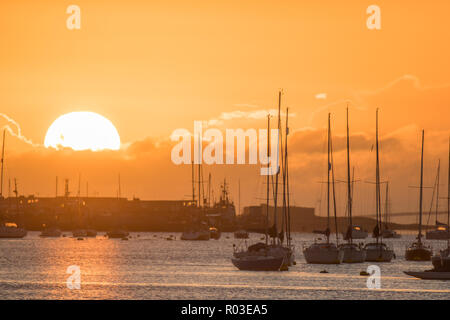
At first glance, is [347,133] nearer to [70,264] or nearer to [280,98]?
[280,98]

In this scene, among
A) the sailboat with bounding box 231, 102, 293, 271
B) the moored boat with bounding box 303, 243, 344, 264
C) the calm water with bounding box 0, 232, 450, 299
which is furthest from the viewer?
the moored boat with bounding box 303, 243, 344, 264

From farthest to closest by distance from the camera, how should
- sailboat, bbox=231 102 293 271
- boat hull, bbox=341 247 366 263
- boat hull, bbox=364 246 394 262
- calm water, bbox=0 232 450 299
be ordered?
boat hull, bbox=364 246 394 262 < boat hull, bbox=341 247 366 263 < sailboat, bbox=231 102 293 271 < calm water, bbox=0 232 450 299

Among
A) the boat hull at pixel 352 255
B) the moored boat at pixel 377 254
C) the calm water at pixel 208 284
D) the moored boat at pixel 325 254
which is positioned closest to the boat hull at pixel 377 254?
the moored boat at pixel 377 254

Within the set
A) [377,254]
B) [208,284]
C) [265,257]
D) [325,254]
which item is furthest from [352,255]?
[208,284]

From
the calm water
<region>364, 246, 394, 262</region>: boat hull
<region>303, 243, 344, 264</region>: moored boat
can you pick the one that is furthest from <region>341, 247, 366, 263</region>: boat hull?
<region>364, 246, 394, 262</region>: boat hull

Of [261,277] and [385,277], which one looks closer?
[261,277]

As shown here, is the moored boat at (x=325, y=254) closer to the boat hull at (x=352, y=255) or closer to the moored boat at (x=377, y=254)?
the boat hull at (x=352, y=255)

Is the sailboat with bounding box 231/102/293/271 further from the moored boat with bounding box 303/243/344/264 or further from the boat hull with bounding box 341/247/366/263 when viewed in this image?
the boat hull with bounding box 341/247/366/263

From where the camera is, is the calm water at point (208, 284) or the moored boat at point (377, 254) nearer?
the calm water at point (208, 284)

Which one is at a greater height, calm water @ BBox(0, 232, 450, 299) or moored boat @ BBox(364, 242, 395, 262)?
moored boat @ BBox(364, 242, 395, 262)
